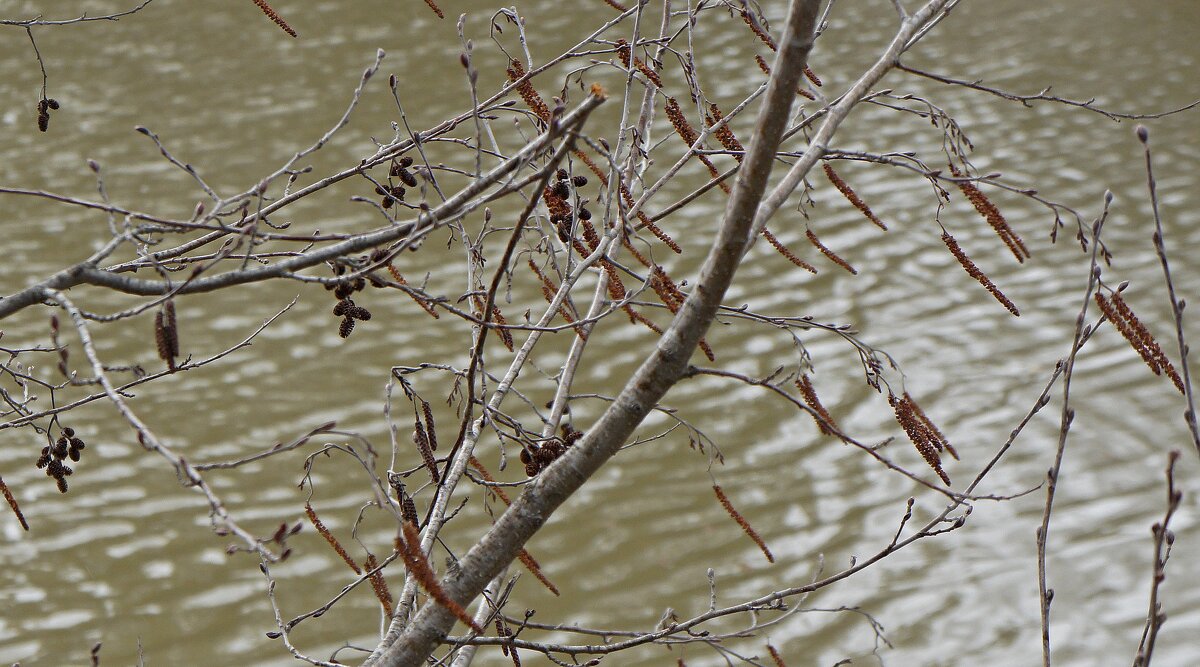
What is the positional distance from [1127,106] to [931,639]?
605 cm

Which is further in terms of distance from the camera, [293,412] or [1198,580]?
[293,412]

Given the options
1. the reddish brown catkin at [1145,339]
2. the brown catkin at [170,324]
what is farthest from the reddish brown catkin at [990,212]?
the brown catkin at [170,324]

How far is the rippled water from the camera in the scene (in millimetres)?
5031

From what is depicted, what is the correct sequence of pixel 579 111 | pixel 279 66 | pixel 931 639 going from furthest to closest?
pixel 279 66 < pixel 931 639 < pixel 579 111

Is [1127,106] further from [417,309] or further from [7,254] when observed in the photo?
[7,254]

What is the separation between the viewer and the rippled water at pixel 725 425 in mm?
5031

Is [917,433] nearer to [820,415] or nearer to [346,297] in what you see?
[820,415]

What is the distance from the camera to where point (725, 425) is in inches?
242

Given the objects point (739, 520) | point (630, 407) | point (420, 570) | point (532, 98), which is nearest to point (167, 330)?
point (420, 570)

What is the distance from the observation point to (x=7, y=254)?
7520mm

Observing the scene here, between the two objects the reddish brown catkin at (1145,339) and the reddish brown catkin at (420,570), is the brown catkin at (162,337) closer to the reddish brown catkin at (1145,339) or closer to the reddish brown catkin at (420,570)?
the reddish brown catkin at (420,570)

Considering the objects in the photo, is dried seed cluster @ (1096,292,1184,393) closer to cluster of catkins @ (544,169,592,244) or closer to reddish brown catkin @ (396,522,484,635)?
cluster of catkins @ (544,169,592,244)

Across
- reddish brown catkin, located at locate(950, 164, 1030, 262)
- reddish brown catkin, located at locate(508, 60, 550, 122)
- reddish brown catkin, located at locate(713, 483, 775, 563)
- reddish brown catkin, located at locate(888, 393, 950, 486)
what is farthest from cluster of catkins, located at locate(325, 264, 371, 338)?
reddish brown catkin, located at locate(950, 164, 1030, 262)

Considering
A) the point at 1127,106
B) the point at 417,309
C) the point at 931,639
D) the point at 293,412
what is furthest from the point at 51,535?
the point at 1127,106
